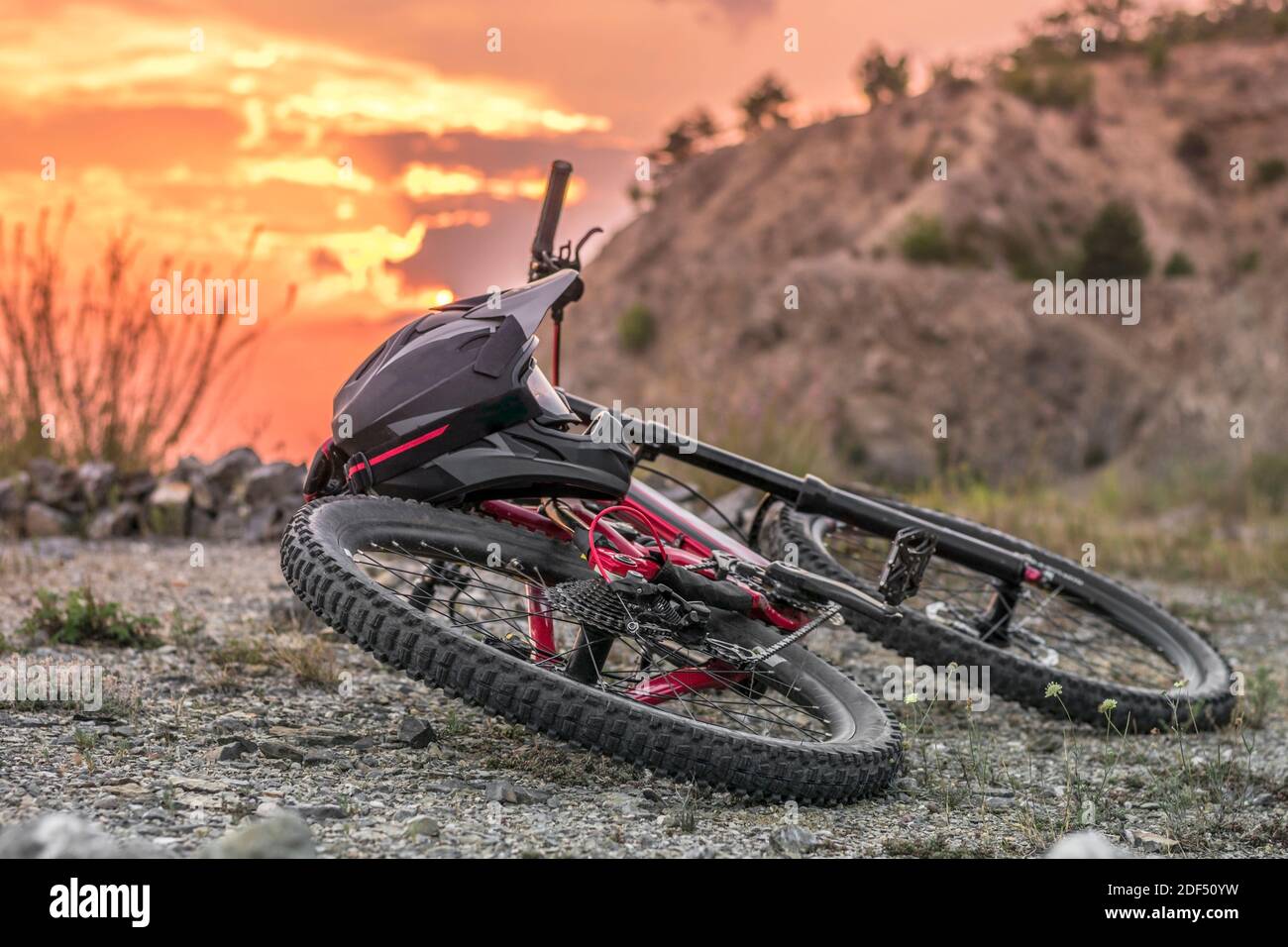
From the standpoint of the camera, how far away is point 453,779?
3213 mm

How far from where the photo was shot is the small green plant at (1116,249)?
24.7m

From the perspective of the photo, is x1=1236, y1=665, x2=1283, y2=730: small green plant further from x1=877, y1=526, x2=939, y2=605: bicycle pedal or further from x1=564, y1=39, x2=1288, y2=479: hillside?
x1=564, y1=39, x2=1288, y2=479: hillside

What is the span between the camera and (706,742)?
304 centimetres

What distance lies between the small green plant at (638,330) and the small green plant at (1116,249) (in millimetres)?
8931

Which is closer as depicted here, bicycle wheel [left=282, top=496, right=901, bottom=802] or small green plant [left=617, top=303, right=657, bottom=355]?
bicycle wheel [left=282, top=496, right=901, bottom=802]

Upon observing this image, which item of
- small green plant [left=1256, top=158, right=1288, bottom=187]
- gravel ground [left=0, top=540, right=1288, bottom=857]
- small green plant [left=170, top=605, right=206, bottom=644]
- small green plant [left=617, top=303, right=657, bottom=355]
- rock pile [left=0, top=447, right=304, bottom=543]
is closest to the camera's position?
gravel ground [left=0, top=540, right=1288, bottom=857]

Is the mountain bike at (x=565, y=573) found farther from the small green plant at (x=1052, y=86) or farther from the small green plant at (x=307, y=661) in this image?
the small green plant at (x=1052, y=86)

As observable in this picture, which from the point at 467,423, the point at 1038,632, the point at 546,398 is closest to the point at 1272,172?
the point at 1038,632

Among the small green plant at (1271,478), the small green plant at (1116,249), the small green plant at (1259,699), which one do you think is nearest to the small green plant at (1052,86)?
the small green plant at (1116,249)

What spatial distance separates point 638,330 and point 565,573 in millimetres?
23564

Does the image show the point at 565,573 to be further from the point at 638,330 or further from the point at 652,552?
the point at 638,330

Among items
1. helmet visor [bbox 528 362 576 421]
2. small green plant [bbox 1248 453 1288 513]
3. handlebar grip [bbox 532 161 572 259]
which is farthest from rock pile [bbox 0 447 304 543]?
small green plant [bbox 1248 453 1288 513]

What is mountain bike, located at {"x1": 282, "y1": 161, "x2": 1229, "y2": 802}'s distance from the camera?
9.91 ft

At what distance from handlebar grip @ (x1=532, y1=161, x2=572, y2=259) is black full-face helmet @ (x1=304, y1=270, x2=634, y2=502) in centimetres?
66
